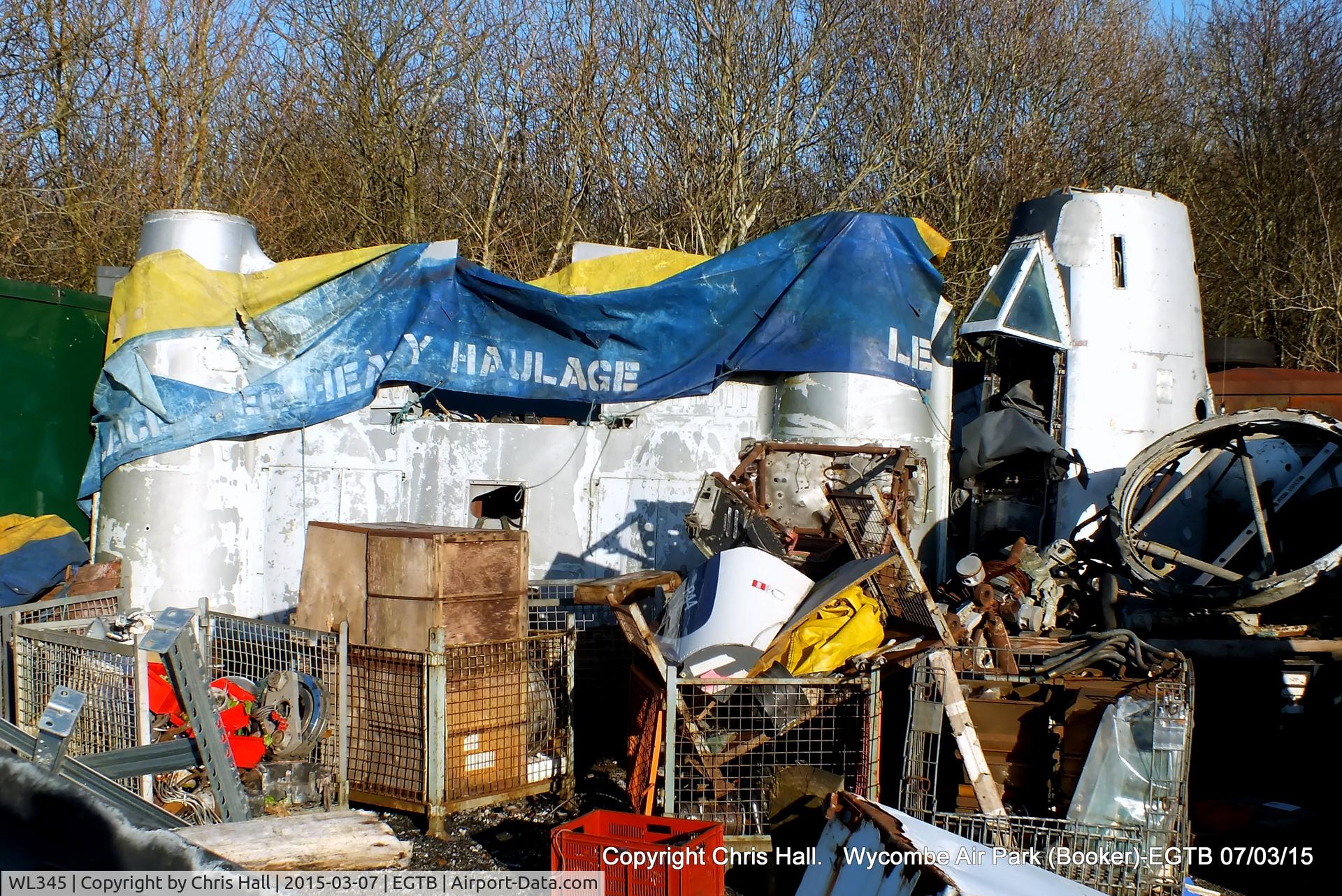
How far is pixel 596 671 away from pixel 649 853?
3.56 meters

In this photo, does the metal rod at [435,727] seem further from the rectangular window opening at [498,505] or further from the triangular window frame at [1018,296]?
the triangular window frame at [1018,296]

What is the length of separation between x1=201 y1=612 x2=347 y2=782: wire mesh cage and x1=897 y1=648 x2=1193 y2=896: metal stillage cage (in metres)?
3.43

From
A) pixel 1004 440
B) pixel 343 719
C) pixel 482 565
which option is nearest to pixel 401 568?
pixel 482 565

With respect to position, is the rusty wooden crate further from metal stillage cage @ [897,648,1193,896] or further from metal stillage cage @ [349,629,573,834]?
metal stillage cage @ [897,648,1193,896]

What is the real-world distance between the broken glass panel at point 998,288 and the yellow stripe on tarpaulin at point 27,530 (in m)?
8.48

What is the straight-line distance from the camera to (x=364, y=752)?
22.2ft

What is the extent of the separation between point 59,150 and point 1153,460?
536 inches

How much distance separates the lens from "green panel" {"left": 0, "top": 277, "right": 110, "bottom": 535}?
9133mm

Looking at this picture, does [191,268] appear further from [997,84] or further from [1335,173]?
[1335,173]

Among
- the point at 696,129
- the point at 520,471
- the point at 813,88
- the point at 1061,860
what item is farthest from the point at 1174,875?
the point at 813,88

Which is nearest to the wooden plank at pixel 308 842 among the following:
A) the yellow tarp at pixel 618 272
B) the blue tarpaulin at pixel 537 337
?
the blue tarpaulin at pixel 537 337

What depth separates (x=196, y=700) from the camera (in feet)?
15.5

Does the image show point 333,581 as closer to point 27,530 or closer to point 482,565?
point 482,565

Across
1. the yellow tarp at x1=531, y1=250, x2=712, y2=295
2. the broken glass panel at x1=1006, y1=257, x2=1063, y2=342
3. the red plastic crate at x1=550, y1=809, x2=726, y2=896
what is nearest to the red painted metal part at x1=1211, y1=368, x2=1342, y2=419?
the broken glass panel at x1=1006, y1=257, x2=1063, y2=342
